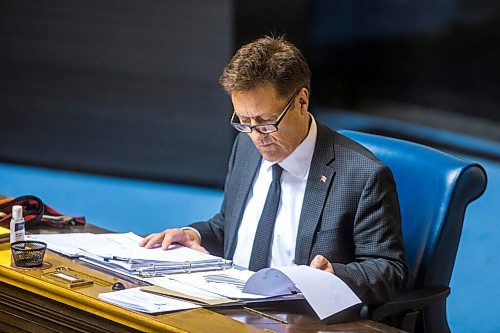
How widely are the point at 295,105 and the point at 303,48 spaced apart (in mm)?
3237

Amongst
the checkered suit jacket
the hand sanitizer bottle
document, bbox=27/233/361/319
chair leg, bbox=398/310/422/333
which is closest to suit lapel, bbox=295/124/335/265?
the checkered suit jacket

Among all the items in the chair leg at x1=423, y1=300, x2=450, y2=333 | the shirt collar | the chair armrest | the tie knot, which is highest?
the shirt collar

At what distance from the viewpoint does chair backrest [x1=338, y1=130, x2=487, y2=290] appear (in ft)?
9.81

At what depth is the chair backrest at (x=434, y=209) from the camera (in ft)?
9.81

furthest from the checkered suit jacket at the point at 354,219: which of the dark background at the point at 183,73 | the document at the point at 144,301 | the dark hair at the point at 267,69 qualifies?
the dark background at the point at 183,73

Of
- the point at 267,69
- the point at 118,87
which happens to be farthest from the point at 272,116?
the point at 118,87

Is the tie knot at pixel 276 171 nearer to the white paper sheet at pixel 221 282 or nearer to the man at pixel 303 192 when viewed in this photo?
the man at pixel 303 192

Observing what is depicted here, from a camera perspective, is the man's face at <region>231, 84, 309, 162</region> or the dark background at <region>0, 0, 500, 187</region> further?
the dark background at <region>0, 0, 500, 187</region>

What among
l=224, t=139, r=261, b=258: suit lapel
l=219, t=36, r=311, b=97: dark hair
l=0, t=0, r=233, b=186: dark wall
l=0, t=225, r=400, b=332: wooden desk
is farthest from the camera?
l=0, t=0, r=233, b=186: dark wall

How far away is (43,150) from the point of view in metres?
6.71

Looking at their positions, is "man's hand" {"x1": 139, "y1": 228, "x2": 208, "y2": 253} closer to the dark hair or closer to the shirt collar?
the shirt collar

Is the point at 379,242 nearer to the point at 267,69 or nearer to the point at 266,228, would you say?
the point at 266,228

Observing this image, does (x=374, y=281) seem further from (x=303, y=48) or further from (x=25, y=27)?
(x=25, y=27)

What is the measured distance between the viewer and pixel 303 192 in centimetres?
300
